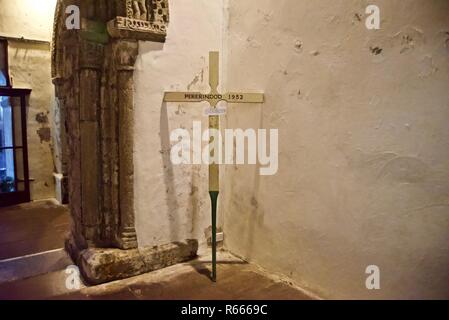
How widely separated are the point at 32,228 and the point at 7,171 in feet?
5.53

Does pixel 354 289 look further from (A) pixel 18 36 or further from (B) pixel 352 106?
(A) pixel 18 36

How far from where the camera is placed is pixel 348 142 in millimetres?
1834

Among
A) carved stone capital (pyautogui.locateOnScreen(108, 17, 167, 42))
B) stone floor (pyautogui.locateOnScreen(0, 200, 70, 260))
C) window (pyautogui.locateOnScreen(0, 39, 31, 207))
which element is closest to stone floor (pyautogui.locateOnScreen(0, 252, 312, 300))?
stone floor (pyautogui.locateOnScreen(0, 200, 70, 260))

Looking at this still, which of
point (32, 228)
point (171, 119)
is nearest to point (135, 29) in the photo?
point (171, 119)

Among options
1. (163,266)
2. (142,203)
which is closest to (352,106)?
(142,203)

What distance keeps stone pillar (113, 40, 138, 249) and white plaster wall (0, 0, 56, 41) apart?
321 cm

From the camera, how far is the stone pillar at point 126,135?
221cm

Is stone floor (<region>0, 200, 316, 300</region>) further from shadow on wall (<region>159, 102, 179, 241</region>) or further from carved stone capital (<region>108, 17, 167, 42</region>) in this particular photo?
carved stone capital (<region>108, 17, 167, 42</region>)

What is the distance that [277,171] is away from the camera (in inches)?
89.3

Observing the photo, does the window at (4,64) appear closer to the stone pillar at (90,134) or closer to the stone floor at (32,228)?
the stone floor at (32,228)

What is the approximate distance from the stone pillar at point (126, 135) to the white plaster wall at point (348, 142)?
28.9 inches

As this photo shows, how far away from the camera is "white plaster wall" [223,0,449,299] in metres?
1.53

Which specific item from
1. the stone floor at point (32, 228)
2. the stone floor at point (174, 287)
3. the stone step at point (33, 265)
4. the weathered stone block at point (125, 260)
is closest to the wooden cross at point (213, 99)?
the stone floor at point (174, 287)

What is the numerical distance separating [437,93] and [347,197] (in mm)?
642
